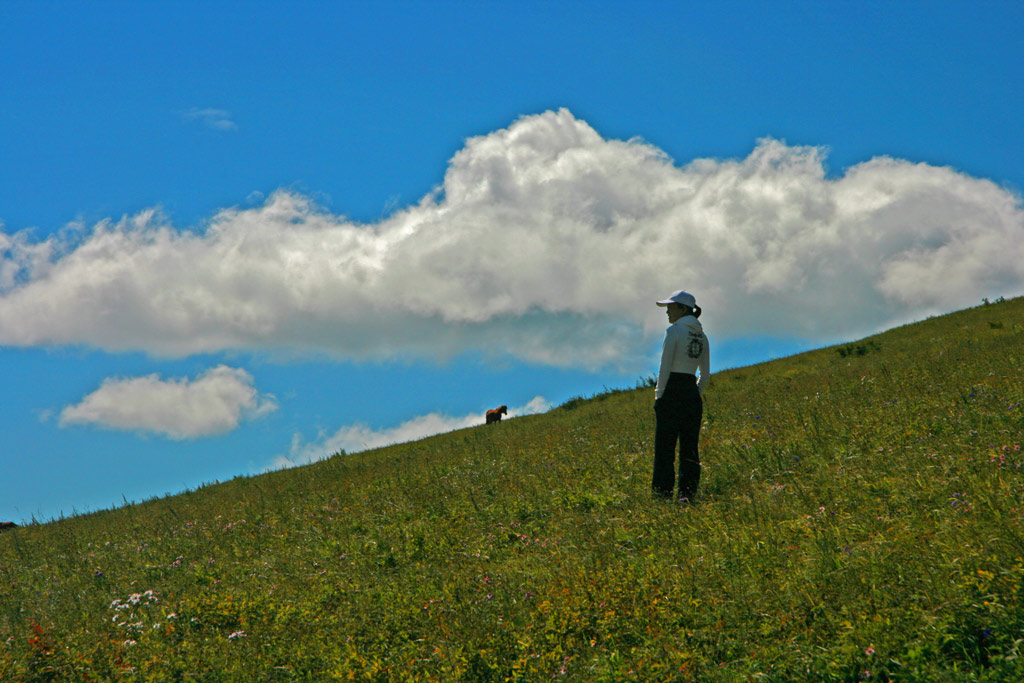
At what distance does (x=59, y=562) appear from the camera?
14836 millimetres

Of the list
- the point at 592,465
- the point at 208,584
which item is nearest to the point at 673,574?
the point at 592,465

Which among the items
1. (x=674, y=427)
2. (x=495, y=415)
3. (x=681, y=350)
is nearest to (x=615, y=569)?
(x=674, y=427)

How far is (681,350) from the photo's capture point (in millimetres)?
10773

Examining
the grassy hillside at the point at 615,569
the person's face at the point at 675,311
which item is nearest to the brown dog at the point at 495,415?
the grassy hillside at the point at 615,569

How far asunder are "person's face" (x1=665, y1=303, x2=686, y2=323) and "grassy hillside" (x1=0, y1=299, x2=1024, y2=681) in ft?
7.77

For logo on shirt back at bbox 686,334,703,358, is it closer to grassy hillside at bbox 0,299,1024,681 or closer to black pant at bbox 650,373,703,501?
black pant at bbox 650,373,703,501

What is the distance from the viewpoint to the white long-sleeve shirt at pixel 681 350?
35.3 feet

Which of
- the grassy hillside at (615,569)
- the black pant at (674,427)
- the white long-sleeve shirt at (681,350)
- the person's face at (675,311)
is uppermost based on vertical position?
the person's face at (675,311)

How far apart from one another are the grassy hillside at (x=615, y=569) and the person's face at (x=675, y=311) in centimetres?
237

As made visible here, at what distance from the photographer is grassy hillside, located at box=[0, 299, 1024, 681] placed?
577cm

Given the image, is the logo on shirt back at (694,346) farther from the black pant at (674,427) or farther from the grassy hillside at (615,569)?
the grassy hillside at (615,569)

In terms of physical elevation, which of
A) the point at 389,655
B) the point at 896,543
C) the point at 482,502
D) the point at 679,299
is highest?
the point at 679,299

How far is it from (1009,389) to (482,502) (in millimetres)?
8589

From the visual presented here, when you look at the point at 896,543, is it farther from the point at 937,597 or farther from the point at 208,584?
the point at 208,584
